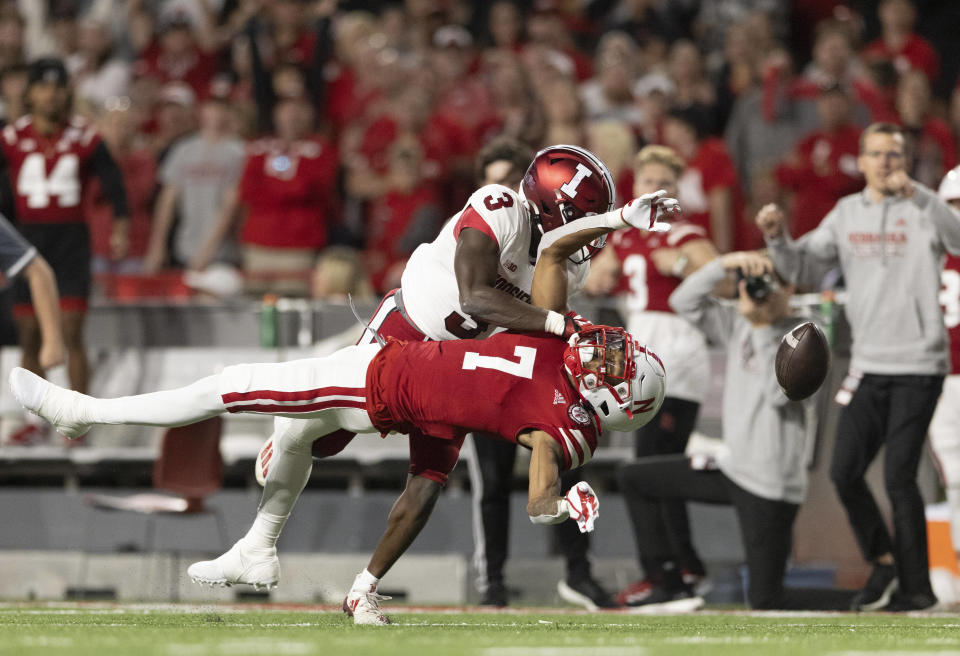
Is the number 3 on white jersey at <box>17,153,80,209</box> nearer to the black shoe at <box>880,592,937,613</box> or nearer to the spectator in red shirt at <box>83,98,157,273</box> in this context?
the spectator in red shirt at <box>83,98,157,273</box>

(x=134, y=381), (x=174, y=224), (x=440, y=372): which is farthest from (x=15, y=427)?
(x=440, y=372)

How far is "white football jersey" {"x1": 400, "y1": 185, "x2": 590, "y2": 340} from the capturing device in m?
5.79

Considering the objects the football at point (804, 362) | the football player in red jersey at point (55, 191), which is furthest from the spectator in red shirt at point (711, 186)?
the football at point (804, 362)

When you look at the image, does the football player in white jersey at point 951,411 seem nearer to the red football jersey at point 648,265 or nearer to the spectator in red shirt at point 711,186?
the red football jersey at point 648,265

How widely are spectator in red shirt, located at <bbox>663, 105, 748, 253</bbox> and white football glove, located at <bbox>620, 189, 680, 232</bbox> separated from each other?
16.0 feet

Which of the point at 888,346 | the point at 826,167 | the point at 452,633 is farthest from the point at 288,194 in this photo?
the point at 452,633

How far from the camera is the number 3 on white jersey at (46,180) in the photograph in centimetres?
936

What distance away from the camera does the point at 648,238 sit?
7918mm

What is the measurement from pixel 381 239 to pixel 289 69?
75.5 inches

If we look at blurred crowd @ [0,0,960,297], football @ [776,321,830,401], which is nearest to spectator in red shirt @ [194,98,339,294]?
blurred crowd @ [0,0,960,297]

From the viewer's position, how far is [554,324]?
5520mm

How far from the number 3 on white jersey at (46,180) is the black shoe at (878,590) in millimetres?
5173

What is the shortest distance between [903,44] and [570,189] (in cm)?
667

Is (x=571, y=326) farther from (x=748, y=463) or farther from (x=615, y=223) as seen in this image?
(x=748, y=463)
